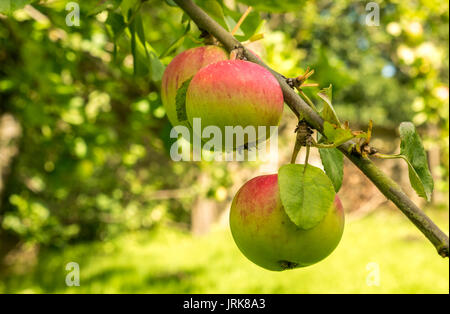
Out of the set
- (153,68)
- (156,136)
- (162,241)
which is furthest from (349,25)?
(153,68)

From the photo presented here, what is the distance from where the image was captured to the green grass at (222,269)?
227 cm

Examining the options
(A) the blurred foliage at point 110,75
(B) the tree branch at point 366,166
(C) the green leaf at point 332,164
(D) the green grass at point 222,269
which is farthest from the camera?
(D) the green grass at point 222,269

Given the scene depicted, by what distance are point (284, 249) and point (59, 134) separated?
1.41 meters

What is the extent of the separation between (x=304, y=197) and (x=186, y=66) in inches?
9.7

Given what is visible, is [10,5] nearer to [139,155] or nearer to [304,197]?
[304,197]

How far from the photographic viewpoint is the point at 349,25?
9875 millimetres

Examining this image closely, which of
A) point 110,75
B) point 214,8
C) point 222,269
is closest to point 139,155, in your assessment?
point 110,75

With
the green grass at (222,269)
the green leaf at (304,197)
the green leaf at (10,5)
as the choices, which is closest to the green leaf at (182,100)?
the green leaf at (304,197)

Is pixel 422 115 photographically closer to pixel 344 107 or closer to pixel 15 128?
pixel 15 128

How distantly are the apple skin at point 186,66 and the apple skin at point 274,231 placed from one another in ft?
0.44

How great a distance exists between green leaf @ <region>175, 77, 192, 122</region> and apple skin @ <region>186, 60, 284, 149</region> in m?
0.04

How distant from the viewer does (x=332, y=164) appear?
1.66 feet

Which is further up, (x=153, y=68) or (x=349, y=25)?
(x=349, y=25)

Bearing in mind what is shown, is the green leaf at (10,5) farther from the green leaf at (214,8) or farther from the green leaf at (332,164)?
the green leaf at (332,164)
